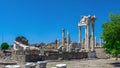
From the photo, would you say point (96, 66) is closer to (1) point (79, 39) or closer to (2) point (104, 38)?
(2) point (104, 38)

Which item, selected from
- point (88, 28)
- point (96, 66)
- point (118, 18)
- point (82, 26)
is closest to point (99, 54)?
point (88, 28)

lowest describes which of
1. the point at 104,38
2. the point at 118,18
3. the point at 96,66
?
the point at 96,66

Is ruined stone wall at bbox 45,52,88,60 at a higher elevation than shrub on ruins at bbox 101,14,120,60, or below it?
below

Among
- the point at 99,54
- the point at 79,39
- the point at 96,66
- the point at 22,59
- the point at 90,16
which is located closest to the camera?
the point at 96,66

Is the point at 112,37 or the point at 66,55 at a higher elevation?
the point at 112,37

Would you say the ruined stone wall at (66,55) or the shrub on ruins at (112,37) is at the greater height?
the shrub on ruins at (112,37)

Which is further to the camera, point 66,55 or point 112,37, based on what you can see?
point 66,55

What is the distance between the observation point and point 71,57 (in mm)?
51688

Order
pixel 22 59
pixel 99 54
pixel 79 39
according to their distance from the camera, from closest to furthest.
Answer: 1. pixel 22 59
2. pixel 99 54
3. pixel 79 39

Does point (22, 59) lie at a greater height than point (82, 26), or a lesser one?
lesser

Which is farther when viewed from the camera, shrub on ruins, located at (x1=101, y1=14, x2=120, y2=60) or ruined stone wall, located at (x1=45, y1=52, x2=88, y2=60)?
ruined stone wall, located at (x1=45, y1=52, x2=88, y2=60)

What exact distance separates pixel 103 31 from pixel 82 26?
2929 centimetres

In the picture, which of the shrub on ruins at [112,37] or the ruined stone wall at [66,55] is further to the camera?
the ruined stone wall at [66,55]

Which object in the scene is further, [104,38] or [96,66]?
[104,38]
